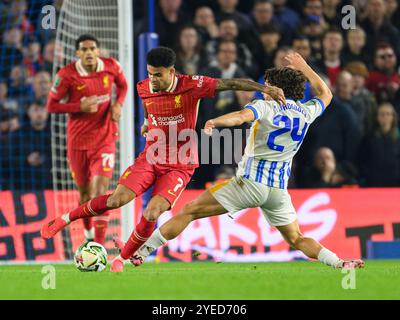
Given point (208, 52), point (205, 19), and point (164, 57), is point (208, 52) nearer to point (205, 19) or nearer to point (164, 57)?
point (205, 19)

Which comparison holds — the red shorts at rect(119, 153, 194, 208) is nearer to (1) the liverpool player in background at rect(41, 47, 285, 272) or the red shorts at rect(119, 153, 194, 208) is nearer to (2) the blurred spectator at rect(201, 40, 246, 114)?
(1) the liverpool player in background at rect(41, 47, 285, 272)

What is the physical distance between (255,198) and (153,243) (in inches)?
39.1

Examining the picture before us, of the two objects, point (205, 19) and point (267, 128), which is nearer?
point (267, 128)

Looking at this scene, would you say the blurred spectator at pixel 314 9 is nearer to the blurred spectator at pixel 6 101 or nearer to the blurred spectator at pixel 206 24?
the blurred spectator at pixel 206 24

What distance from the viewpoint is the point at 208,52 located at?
14219 mm

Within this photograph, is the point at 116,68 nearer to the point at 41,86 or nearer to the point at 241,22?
the point at 41,86

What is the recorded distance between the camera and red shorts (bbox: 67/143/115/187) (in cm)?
1107

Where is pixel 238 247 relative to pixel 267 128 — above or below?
below

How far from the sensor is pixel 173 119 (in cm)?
900

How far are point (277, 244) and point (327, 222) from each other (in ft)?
2.22

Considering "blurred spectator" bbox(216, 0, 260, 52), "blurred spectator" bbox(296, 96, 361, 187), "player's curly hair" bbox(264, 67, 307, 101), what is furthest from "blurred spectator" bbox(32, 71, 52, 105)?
"player's curly hair" bbox(264, 67, 307, 101)

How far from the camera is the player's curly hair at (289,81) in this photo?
834cm

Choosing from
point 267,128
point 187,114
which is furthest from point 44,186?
point 267,128

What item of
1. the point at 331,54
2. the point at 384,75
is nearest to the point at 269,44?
the point at 331,54
